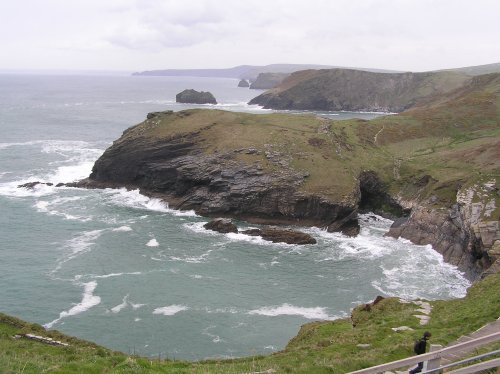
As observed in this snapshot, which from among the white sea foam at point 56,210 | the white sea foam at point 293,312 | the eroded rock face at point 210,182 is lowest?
the white sea foam at point 293,312

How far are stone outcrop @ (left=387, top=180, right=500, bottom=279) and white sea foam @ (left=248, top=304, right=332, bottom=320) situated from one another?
61.9 ft

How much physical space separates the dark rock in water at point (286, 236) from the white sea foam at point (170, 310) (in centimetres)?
2288

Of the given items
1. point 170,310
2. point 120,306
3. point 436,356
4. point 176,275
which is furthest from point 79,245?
point 436,356

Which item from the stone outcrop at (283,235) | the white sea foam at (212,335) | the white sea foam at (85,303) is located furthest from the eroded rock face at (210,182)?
the white sea foam at (212,335)

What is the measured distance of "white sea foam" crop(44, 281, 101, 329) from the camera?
4619cm

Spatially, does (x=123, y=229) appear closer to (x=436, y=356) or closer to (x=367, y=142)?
(x=367, y=142)

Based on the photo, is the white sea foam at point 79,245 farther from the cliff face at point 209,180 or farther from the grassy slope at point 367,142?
the grassy slope at point 367,142

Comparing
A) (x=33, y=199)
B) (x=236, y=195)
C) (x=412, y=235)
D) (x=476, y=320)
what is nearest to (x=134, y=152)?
(x=33, y=199)

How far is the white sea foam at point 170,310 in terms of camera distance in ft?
156

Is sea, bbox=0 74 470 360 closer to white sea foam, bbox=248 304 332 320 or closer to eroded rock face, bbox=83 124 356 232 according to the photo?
white sea foam, bbox=248 304 332 320

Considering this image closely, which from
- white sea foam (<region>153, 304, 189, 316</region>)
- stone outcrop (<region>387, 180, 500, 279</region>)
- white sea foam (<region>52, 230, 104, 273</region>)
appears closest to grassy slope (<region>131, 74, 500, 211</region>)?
stone outcrop (<region>387, 180, 500, 279</region>)

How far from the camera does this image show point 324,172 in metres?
84.4

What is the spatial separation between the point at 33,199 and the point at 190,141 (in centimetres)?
3028

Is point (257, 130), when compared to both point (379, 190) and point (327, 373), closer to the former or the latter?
point (379, 190)
